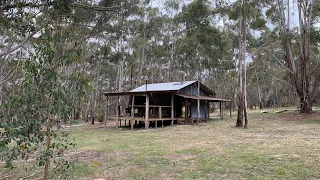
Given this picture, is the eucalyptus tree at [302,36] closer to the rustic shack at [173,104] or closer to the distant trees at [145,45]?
the distant trees at [145,45]

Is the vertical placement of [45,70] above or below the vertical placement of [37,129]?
above

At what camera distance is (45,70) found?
11.9ft

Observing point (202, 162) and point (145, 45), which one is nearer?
point (202, 162)

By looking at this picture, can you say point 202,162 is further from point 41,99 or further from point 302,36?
point 302,36

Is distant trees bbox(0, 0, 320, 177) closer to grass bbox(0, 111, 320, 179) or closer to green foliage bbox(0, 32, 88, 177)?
green foliage bbox(0, 32, 88, 177)

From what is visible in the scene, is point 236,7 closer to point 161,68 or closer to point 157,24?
point 157,24

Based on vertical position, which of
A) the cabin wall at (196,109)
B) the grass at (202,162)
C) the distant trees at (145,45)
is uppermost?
the distant trees at (145,45)

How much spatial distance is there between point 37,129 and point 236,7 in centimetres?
1407

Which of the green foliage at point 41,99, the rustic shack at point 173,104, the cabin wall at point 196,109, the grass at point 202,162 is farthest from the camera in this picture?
the cabin wall at point 196,109

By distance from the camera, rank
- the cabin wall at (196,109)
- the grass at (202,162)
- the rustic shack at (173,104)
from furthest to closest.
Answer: the cabin wall at (196,109), the rustic shack at (173,104), the grass at (202,162)

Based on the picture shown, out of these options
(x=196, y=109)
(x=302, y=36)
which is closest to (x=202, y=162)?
(x=196, y=109)

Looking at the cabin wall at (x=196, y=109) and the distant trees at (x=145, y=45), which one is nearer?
the distant trees at (x=145, y=45)

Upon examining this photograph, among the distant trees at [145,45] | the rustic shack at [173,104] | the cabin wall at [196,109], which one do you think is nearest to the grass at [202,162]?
the distant trees at [145,45]

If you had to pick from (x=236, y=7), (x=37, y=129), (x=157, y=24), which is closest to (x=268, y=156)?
(x=37, y=129)
